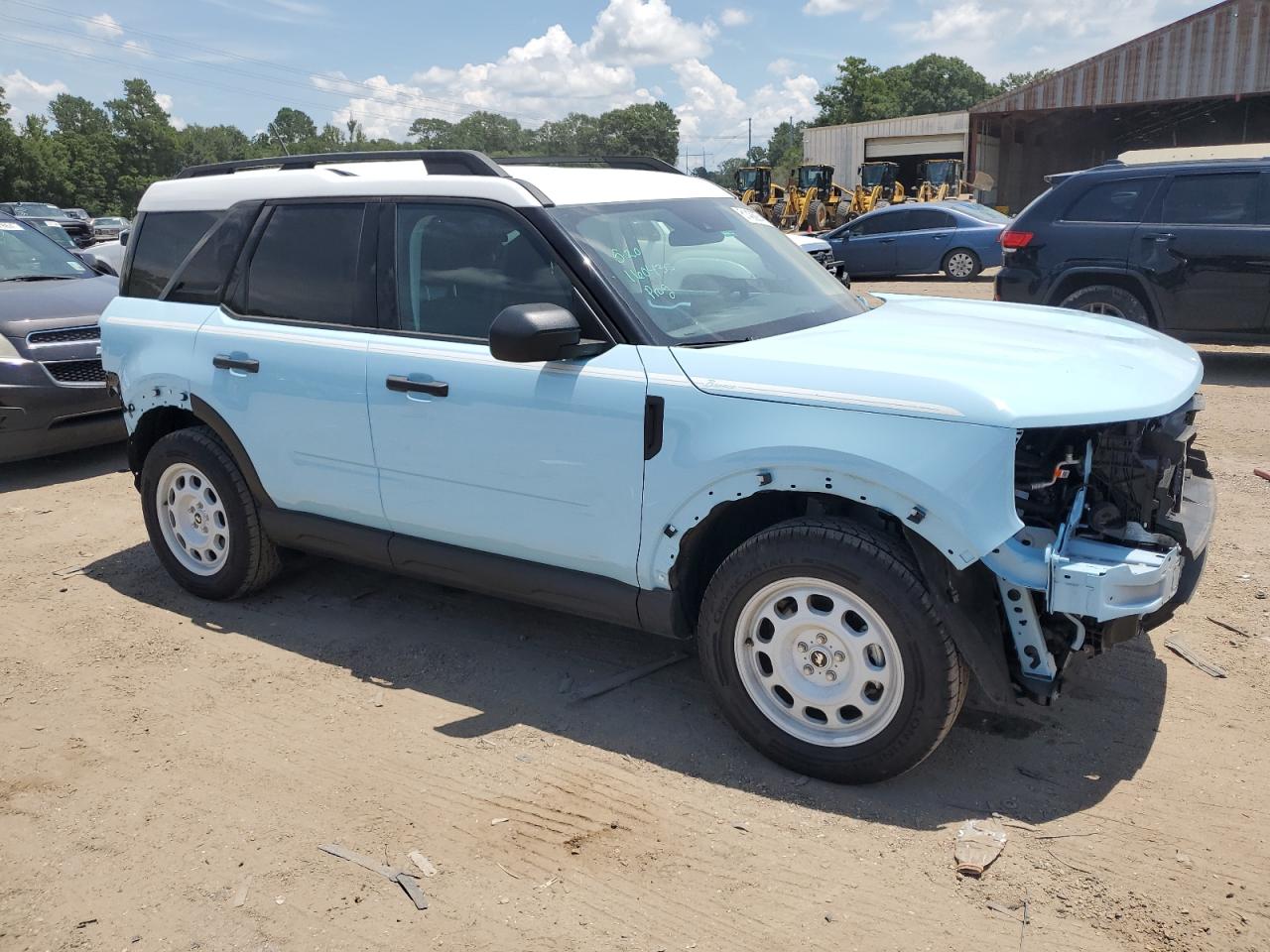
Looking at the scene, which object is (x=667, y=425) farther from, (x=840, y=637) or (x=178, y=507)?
(x=178, y=507)

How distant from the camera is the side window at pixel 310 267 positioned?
4.30 metres

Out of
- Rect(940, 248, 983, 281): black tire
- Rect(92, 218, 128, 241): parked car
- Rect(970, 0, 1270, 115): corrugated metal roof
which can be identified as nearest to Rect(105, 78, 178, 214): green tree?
Rect(92, 218, 128, 241): parked car

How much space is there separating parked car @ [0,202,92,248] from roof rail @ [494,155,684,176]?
23.8 m

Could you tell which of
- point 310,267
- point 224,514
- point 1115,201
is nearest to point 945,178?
point 1115,201

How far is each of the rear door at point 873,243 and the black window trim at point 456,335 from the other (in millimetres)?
16866

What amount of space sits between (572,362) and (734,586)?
0.97 metres

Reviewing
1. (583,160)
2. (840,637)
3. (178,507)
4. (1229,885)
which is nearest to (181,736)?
(178,507)

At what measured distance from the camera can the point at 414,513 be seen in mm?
4148

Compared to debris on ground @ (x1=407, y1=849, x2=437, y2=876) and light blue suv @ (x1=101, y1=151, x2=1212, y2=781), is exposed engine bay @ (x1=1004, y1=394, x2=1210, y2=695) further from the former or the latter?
debris on ground @ (x1=407, y1=849, x2=437, y2=876)

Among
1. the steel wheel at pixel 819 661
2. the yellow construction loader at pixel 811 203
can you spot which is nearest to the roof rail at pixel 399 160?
the steel wheel at pixel 819 661

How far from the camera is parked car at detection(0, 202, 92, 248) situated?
26323 millimetres

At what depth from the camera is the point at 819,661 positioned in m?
3.29

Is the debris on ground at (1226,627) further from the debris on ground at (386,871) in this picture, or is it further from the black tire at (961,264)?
the black tire at (961,264)

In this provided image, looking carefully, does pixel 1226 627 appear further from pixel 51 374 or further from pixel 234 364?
pixel 51 374
